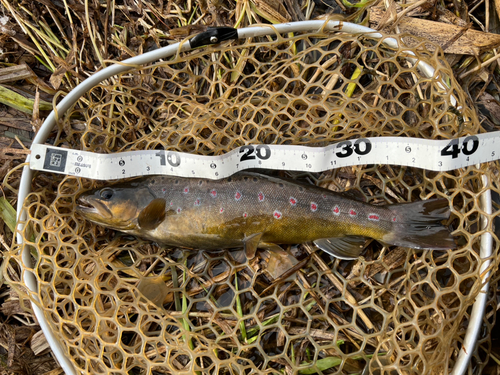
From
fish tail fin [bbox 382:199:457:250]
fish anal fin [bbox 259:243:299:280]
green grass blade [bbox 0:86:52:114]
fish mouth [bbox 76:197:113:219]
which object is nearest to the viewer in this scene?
fish tail fin [bbox 382:199:457:250]

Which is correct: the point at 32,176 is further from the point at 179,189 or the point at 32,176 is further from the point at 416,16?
the point at 416,16

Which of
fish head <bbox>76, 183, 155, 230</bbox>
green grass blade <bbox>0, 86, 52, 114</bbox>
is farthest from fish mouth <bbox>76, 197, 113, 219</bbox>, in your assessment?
green grass blade <bbox>0, 86, 52, 114</bbox>

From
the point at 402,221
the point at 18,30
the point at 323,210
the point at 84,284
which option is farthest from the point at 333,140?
the point at 18,30

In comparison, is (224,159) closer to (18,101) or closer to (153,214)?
(153,214)

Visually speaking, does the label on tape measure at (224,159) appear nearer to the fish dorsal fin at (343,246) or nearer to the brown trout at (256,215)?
the brown trout at (256,215)

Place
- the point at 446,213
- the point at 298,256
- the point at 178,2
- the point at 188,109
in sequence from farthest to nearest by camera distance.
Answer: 1. the point at 178,2
2. the point at 188,109
3. the point at 298,256
4. the point at 446,213

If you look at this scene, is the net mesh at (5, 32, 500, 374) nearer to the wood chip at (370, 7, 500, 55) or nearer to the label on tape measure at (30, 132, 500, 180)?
the label on tape measure at (30, 132, 500, 180)
